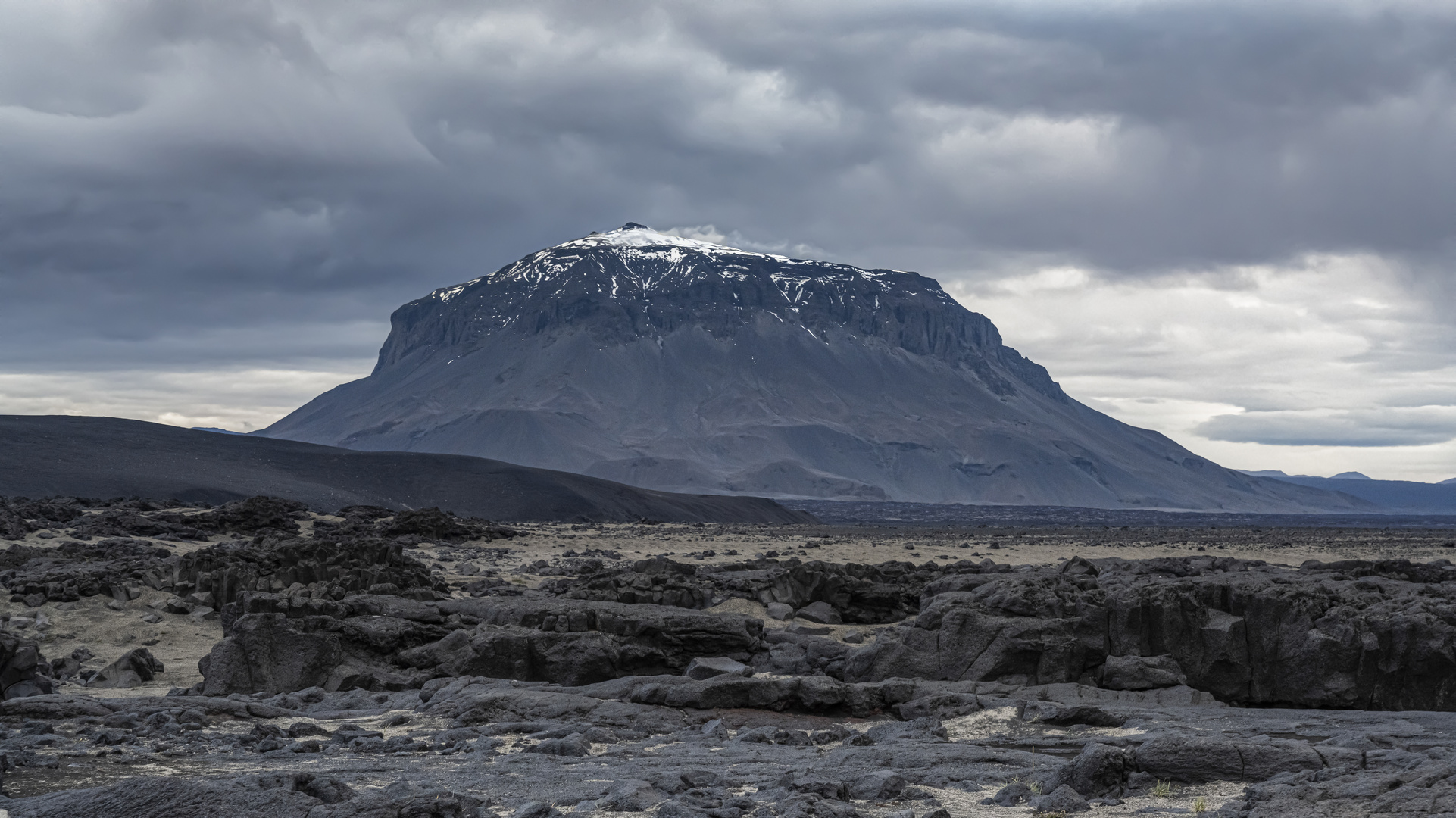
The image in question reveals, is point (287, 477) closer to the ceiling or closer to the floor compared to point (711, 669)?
closer to the ceiling

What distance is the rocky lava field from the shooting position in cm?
1094

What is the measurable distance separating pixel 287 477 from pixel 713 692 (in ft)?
301

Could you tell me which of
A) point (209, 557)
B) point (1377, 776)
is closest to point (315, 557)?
point (209, 557)

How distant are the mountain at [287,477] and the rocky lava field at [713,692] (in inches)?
2271

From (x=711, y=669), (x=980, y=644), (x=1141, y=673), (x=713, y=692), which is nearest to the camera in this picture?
(x=713, y=692)

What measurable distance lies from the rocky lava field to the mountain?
2271 inches

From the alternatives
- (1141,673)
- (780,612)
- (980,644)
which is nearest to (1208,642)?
(1141,673)

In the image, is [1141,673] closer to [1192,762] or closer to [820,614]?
[1192,762]

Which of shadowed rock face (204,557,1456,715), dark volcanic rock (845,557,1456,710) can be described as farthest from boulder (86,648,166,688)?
dark volcanic rock (845,557,1456,710)

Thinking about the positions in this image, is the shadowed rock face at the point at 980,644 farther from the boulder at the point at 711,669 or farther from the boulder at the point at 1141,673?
the boulder at the point at 711,669

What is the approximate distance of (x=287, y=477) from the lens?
3957 inches

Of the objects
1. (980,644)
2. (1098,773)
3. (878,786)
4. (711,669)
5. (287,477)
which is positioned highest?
Answer: (287,477)

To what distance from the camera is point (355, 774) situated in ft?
38.2

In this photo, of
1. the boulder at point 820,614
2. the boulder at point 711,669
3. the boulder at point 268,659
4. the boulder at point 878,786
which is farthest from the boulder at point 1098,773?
the boulder at point 820,614
